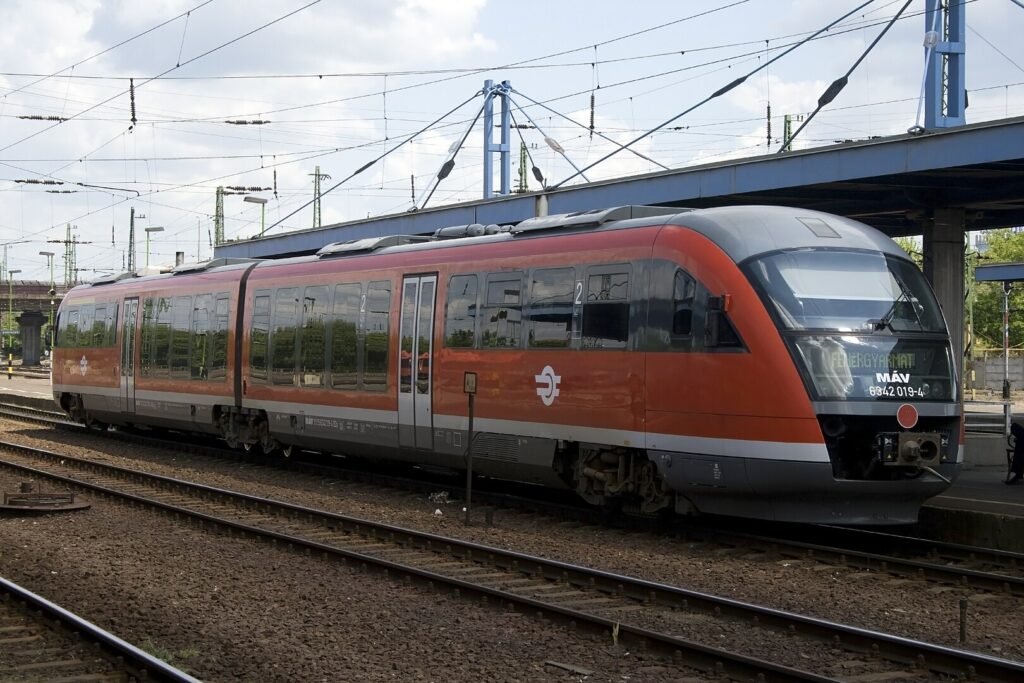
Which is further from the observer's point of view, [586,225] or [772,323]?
[586,225]

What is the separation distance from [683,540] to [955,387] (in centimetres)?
311

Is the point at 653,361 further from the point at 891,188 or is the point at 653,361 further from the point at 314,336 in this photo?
the point at 891,188

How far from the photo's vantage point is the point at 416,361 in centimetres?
1628

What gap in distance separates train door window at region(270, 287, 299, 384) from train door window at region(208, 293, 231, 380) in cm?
176

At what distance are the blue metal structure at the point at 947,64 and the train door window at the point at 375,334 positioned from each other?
9.65 metres

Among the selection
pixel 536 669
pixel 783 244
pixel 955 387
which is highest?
pixel 783 244

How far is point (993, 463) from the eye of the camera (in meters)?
20.6

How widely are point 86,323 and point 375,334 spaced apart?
12112 millimetres

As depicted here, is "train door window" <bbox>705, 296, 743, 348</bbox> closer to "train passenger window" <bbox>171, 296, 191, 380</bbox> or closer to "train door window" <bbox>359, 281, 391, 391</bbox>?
"train door window" <bbox>359, 281, 391, 391</bbox>

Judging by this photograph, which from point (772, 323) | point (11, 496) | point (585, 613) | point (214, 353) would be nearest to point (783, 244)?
point (772, 323)

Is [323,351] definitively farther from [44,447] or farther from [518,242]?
[44,447]

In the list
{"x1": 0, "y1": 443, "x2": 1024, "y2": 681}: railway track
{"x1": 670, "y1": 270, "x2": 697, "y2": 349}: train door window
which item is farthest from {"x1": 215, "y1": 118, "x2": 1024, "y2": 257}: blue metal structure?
{"x1": 0, "y1": 443, "x2": 1024, "y2": 681}: railway track

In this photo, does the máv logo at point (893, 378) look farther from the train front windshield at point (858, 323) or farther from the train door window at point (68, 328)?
the train door window at point (68, 328)

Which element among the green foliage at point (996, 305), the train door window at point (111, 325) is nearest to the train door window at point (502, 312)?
the train door window at point (111, 325)
